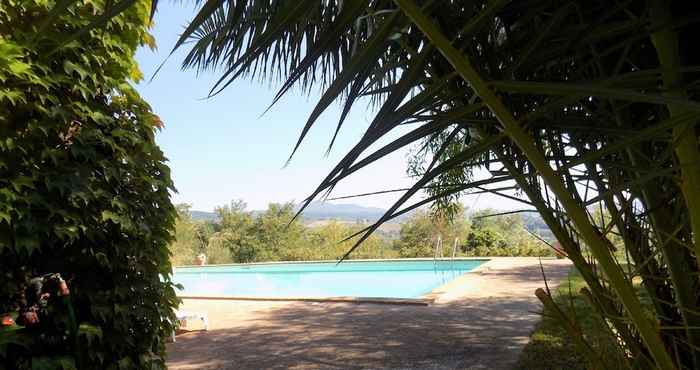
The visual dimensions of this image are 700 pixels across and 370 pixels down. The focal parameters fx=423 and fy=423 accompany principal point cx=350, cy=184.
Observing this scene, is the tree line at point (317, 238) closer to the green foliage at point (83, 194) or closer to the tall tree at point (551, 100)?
the green foliage at point (83, 194)

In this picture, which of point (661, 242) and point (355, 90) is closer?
point (355, 90)

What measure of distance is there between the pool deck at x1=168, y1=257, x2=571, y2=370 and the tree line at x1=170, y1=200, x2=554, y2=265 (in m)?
6.73

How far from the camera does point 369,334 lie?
4.65 metres

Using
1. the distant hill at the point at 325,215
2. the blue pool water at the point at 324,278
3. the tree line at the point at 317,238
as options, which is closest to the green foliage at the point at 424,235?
the tree line at the point at 317,238

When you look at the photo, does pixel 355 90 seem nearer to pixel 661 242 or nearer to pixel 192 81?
pixel 661 242

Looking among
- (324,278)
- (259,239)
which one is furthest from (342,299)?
(259,239)

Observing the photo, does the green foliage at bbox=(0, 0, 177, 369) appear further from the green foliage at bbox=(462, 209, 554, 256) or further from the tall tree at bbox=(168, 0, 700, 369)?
the green foliage at bbox=(462, 209, 554, 256)

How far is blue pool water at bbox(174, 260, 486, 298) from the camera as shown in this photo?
11.2m

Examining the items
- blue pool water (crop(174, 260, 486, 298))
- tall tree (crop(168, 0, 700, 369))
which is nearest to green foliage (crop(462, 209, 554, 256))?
blue pool water (crop(174, 260, 486, 298))

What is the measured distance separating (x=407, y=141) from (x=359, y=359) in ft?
12.0

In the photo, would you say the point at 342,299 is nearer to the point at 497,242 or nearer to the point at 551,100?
the point at 551,100

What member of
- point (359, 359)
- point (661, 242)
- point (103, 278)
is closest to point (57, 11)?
point (661, 242)

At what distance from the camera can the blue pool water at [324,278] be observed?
1115 centimetres

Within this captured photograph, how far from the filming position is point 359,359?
3.82 meters
